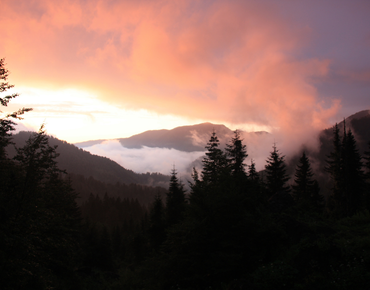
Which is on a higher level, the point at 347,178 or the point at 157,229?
the point at 347,178

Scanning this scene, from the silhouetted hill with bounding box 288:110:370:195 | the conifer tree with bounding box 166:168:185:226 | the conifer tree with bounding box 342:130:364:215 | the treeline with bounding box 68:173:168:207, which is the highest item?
the silhouetted hill with bounding box 288:110:370:195

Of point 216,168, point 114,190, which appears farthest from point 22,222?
point 114,190

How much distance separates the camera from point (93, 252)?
35.1 metres

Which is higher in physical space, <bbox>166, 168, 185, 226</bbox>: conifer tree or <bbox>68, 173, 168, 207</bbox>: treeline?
<bbox>166, 168, 185, 226</bbox>: conifer tree

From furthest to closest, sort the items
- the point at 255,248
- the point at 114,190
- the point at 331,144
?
the point at 114,190 < the point at 331,144 < the point at 255,248

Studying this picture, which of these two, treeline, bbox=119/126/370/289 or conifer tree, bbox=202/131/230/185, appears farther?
conifer tree, bbox=202/131/230/185

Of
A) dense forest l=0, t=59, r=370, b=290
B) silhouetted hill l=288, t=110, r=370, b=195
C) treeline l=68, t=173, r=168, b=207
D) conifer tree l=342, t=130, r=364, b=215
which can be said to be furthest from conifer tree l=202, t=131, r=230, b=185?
treeline l=68, t=173, r=168, b=207

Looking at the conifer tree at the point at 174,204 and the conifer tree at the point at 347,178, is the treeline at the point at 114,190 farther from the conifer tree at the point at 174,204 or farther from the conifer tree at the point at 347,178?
the conifer tree at the point at 347,178

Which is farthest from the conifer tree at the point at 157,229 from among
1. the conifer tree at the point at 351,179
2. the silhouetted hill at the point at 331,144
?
the silhouetted hill at the point at 331,144

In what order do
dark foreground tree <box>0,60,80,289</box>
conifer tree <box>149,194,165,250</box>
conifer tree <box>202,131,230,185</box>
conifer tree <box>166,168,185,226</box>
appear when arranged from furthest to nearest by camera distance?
1. conifer tree <box>149,194,165,250</box>
2. conifer tree <box>166,168,185,226</box>
3. conifer tree <box>202,131,230,185</box>
4. dark foreground tree <box>0,60,80,289</box>

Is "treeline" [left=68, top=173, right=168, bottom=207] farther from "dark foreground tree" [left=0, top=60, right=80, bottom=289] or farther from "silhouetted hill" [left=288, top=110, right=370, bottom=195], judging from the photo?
"dark foreground tree" [left=0, top=60, right=80, bottom=289]

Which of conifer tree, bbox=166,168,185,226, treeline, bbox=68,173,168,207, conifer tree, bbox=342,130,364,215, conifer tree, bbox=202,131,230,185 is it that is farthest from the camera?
treeline, bbox=68,173,168,207

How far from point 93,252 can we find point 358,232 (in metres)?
36.8

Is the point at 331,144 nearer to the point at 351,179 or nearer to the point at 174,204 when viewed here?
the point at 351,179
